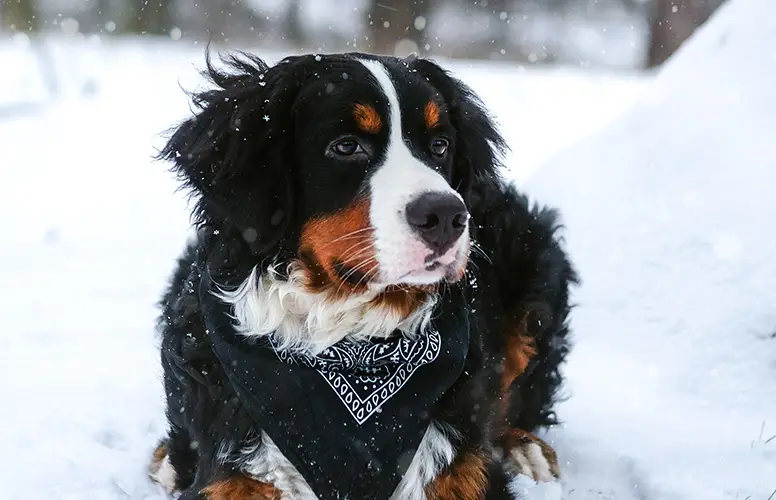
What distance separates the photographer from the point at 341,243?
2.88 meters

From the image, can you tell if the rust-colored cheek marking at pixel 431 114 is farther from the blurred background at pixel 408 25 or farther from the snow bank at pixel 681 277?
the blurred background at pixel 408 25

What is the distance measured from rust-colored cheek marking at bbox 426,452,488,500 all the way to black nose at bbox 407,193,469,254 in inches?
36.3

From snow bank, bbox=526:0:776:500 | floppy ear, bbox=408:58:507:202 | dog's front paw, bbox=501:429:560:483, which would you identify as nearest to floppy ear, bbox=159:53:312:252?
floppy ear, bbox=408:58:507:202

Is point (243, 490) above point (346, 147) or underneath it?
underneath

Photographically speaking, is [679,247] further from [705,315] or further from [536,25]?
[536,25]

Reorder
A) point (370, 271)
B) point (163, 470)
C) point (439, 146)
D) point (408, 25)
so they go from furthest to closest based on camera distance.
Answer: point (408, 25) → point (163, 470) → point (439, 146) → point (370, 271)

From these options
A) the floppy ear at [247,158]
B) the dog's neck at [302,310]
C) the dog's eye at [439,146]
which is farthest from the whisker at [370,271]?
the dog's eye at [439,146]

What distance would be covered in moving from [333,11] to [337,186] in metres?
14.4

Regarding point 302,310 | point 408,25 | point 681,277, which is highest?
point 302,310

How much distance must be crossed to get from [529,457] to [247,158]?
2.04 meters

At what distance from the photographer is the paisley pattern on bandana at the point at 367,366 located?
3.10 metres

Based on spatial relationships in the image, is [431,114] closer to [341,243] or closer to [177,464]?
[341,243]

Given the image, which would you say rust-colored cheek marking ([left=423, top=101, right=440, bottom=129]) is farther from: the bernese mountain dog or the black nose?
the black nose

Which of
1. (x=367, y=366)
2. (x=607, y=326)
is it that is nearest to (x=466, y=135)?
(x=367, y=366)
